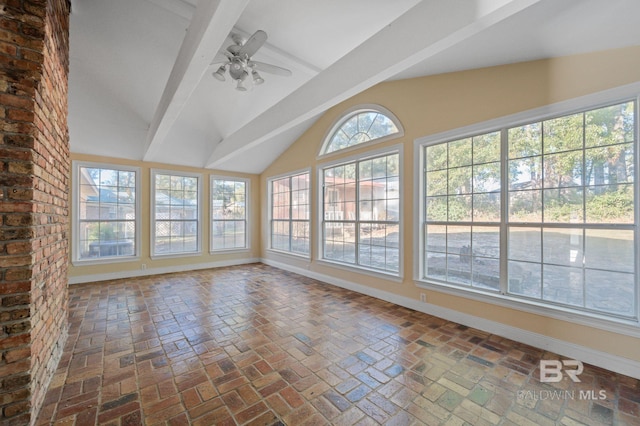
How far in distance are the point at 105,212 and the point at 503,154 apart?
685 centimetres

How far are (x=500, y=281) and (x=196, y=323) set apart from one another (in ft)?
11.8

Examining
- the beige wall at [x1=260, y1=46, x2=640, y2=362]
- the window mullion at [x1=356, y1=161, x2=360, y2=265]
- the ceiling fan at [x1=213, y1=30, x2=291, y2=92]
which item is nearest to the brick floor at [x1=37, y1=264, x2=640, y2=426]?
the beige wall at [x1=260, y1=46, x2=640, y2=362]

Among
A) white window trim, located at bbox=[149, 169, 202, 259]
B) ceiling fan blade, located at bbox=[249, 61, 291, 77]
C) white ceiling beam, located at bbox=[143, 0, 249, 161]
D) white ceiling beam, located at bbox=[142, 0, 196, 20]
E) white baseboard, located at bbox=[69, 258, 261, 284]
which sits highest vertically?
white ceiling beam, located at bbox=[142, 0, 196, 20]

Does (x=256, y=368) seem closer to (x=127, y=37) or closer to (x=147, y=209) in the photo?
(x=127, y=37)

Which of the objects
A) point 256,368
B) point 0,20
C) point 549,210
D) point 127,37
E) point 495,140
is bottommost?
point 256,368

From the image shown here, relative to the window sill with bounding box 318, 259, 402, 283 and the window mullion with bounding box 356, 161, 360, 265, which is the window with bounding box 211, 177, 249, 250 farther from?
the window mullion with bounding box 356, 161, 360, 265

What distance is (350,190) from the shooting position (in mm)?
4867

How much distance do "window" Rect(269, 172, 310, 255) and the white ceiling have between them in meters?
1.81

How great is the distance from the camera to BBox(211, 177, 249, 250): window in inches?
262

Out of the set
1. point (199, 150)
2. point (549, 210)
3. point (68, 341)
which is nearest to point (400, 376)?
point (549, 210)

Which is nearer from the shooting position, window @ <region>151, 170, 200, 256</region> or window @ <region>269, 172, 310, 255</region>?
window @ <region>151, 170, 200, 256</region>

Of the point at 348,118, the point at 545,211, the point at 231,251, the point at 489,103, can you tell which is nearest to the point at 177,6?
the point at 348,118

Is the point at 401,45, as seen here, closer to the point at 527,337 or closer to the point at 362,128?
the point at 362,128

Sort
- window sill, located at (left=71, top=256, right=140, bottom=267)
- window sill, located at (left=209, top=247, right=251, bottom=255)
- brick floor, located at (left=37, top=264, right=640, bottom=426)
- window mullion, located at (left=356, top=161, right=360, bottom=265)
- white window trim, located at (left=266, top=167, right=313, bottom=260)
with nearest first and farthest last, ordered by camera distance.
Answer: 1. brick floor, located at (left=37, top=264, right=640, bottom=426)
2. window mullion, located at (left=356, top=161, right=360, bottom=265)
3. window sill, located at (left=71, top=256, right=140, bottom=267)
4. white window trim, located at (left=266, top=167, right=313, bottom=260)
5. window sill, located at (left=209, top=247, right=251, bottom=255)
